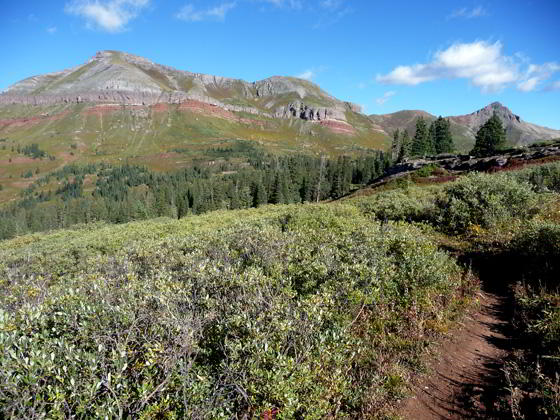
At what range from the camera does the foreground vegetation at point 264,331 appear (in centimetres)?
451

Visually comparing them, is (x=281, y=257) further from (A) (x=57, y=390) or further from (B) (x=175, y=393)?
(A) (x=57, y=390)

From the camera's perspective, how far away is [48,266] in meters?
20.5

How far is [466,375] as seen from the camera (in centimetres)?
703

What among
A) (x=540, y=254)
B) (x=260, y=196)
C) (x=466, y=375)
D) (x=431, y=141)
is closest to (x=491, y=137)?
(x=431, y=141)

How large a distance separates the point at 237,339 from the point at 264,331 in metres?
0.59

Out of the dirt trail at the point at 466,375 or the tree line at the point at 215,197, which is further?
the tree line at the point at 215,197

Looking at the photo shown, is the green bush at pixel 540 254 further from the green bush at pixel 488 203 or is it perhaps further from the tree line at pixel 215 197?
the tree line at pixel 215 197

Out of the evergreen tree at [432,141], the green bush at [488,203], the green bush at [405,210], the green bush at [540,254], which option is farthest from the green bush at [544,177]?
the evergreen tree at [432,141]

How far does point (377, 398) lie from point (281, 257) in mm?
5512

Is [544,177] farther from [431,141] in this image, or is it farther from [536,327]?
[431,141]

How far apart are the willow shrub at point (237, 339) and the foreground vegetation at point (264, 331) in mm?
37

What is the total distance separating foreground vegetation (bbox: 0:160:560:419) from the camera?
4512 mm

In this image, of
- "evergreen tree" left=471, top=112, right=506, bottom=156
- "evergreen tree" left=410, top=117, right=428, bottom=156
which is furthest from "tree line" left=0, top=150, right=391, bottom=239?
"evergreen tree" left=471, top=112, right=506, bottom=156

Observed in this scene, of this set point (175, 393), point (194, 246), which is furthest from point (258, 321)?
point (194, 246)
